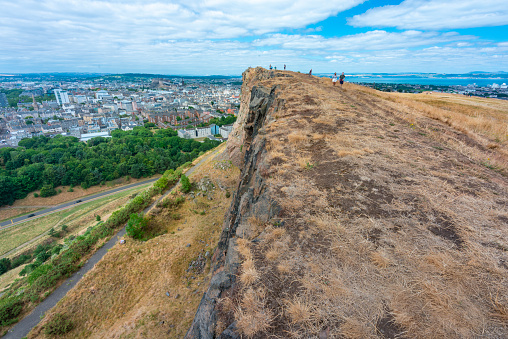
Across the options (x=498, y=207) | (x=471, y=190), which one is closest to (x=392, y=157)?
(x=471, y=190)

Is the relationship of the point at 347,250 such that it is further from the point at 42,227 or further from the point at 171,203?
the point at 42,227

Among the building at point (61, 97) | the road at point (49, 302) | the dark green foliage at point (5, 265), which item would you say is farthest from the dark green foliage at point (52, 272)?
the building at point (61, 97)

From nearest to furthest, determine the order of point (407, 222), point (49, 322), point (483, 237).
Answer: point (483, 237) → point (407, 222) → point (49, 322)

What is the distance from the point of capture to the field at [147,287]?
1328cm

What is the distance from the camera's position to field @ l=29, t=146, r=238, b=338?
13281 mm

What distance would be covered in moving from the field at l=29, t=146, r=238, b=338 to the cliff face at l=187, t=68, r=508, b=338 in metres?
6.65

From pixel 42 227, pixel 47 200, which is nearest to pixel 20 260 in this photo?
pixel 42 227

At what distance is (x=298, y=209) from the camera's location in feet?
24.8

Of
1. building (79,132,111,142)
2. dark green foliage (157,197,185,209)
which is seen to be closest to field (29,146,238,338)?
dark green foliage (157,197,185,209)

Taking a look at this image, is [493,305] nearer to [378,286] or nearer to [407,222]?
[378,286]

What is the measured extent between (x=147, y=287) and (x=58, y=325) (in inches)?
204

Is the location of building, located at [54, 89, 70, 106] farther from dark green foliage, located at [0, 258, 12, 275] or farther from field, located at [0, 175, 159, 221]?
dark green foliage, located at [0, 258, 12, 275]

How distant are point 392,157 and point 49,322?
22900 mm

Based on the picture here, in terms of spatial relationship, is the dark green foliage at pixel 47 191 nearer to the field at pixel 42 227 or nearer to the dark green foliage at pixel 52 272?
the field at pixel 42 227
